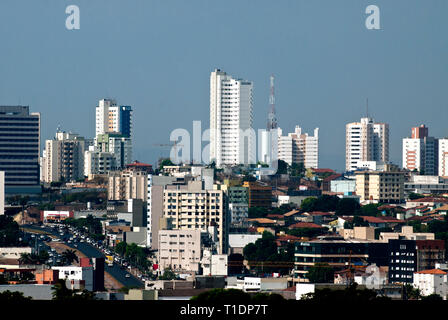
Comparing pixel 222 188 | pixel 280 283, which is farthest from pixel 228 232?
pixel 280 283

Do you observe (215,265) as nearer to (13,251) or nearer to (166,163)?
(13,251)

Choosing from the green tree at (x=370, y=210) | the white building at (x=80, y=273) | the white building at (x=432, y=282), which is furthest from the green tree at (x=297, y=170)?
the white building at (x=80, y=273)

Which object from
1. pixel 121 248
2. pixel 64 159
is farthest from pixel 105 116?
pixel 121 248

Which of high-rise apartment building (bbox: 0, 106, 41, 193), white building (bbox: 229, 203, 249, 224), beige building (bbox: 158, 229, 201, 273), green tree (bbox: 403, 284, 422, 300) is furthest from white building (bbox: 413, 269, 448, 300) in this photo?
high-rise apartment building (bbox: 0, 106, 41, 193)

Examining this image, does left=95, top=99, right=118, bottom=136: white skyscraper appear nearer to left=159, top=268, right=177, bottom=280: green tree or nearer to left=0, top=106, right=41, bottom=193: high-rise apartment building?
left=0, top=106, right=41, bottom=193: high-rise apartment building
